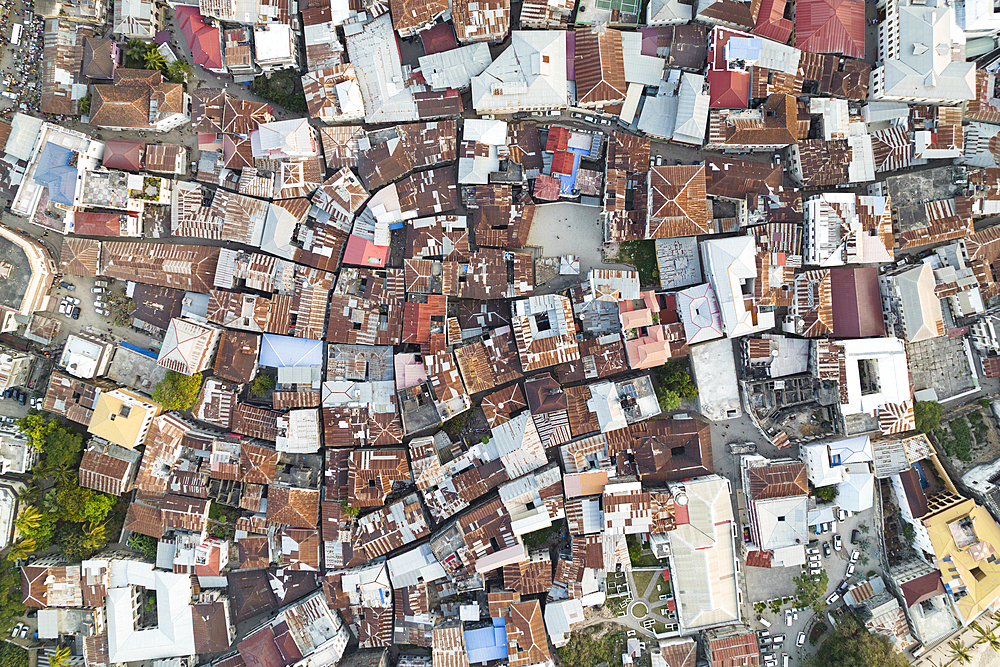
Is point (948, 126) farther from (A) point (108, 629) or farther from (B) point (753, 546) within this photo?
(A) point (108, 629)

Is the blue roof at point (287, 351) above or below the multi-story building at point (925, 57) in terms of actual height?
below

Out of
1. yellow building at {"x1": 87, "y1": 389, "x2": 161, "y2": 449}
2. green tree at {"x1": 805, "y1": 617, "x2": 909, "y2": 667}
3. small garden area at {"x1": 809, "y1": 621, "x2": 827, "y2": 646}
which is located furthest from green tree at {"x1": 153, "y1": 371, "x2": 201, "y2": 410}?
green tree at {"x1": 805, "y1": 617, "x2": 909, "y2": 667}

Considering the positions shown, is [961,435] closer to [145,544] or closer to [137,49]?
[145,544]

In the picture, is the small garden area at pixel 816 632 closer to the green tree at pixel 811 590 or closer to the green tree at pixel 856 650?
the green tree at pixel 856 650

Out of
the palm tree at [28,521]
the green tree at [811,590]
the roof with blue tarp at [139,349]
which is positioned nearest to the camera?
the palm tree at [28,521]

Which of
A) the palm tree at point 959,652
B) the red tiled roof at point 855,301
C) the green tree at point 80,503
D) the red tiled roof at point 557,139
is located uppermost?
the red tiled roof at point 557,139

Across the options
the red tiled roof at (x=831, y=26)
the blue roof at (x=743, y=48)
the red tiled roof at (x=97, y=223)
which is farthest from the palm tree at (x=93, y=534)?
the red tiled roof at (x=831, y=26)

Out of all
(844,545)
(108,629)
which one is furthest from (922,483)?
(108,629)
